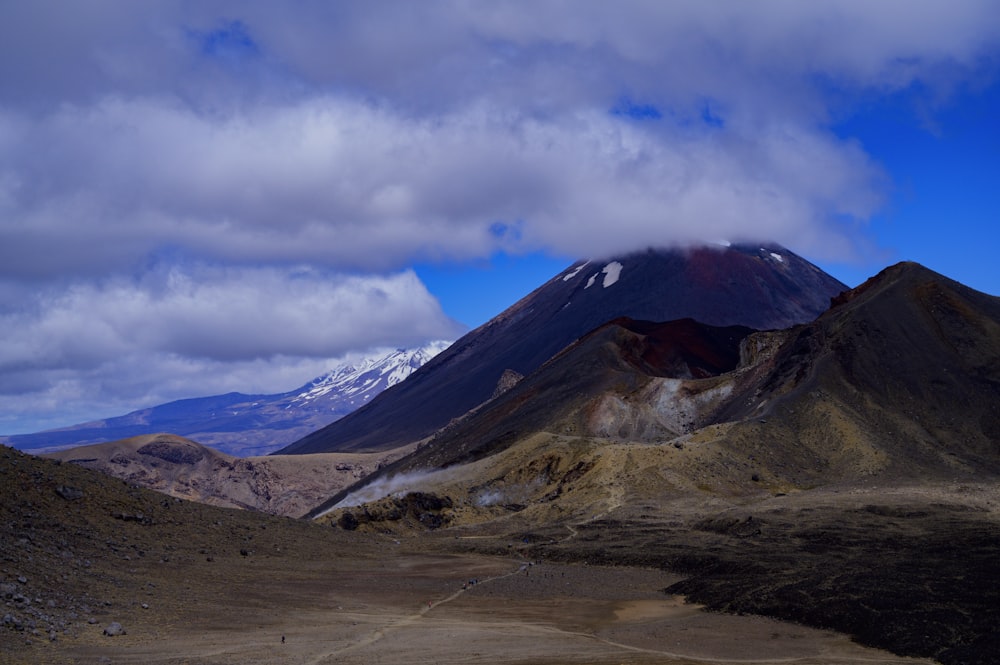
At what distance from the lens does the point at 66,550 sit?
30.4 meters

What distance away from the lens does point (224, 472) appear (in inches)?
5418

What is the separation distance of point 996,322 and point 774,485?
29322 millimetres

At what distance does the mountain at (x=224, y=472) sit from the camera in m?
131

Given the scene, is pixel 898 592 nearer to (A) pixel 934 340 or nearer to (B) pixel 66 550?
(B) pixel 66 550

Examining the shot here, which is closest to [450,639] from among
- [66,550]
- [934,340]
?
[66,550]

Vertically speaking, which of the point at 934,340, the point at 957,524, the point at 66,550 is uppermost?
the point at 934,340

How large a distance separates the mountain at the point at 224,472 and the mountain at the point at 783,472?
127ft

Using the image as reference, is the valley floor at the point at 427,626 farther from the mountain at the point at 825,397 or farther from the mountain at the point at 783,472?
the mountain at the point at 825,397

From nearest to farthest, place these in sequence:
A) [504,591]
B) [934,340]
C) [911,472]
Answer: [504,591], [911,472], [934,340]

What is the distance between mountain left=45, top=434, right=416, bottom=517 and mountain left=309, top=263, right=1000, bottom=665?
1525 inches

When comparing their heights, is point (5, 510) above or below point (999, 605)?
above

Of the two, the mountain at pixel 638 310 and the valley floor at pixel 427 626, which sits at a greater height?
the mountain at pixel 638 310

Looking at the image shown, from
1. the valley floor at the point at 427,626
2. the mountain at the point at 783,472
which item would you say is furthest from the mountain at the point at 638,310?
the valley floor at the point at 427,626

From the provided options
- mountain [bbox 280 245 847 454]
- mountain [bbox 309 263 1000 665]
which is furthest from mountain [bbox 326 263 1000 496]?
mountain [bbox 280 245 847 454]
